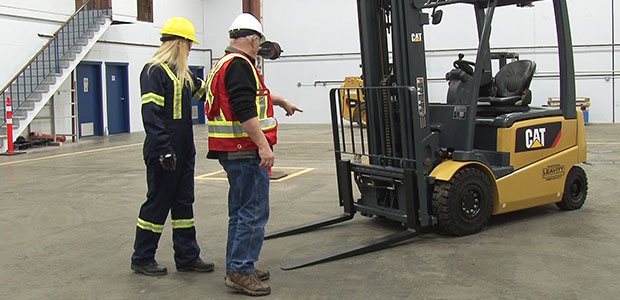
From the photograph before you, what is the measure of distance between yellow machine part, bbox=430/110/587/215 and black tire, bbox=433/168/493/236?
10cm

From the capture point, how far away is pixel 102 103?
22266 mm

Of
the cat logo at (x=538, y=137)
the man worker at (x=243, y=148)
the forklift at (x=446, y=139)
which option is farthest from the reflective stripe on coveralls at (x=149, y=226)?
the cat logo at (x=538, y=137)

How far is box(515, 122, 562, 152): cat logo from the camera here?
689 centimetres

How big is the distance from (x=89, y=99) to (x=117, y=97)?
148 centimetres

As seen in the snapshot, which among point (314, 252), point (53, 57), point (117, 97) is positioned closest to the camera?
point (314, 252)

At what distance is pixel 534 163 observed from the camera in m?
7.00

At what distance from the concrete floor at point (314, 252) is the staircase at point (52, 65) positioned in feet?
24.7

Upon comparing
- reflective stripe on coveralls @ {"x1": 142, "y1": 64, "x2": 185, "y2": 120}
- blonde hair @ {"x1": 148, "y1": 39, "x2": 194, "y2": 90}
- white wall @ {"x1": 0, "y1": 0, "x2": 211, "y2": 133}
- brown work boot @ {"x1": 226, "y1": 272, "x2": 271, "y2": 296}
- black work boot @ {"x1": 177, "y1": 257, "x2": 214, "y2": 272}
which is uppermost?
white wall @ {"x1": 0, "y1": 0, "x2": 211, "y2": 133}

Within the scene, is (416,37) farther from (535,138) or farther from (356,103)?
(535,138)

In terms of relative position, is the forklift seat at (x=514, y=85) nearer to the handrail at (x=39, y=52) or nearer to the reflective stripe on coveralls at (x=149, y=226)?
the reflective stripe on coveralls at (x=149, y=226)

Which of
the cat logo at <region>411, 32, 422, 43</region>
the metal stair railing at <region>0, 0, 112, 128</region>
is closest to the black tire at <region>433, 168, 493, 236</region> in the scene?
the cat logo at <region>411, 32, 422, 43</region>

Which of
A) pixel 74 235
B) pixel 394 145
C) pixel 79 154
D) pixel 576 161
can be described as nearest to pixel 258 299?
pixel 394 145

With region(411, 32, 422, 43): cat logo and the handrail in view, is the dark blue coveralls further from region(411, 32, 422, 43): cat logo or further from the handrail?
the handrail

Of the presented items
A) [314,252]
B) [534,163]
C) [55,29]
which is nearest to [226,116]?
[314,252]
